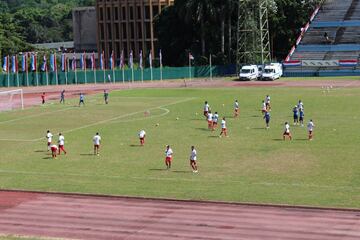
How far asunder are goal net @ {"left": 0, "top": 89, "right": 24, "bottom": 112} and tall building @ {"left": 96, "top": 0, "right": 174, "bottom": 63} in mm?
50176

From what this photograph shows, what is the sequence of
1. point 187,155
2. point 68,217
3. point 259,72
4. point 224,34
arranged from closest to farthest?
point 68,217 < point 187,155 < point 259,72 < point 224,34

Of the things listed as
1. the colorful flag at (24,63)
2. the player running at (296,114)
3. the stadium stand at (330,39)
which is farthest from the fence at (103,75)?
the player running at (296,114)

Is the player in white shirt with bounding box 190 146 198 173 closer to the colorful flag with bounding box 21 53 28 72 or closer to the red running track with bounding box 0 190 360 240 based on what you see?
the red running track with bounding box 0 190 360 240

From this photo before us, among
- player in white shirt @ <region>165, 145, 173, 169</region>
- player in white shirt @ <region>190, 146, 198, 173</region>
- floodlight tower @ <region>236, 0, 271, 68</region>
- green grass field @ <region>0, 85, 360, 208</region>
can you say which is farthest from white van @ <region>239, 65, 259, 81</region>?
player in white shirt @ <region>190, 146, 198, 173</region>

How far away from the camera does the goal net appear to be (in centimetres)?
7174

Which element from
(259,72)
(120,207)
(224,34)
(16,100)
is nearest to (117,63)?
(224,34)

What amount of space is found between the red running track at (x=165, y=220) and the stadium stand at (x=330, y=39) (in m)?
72.6

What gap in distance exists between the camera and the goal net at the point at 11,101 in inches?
2824

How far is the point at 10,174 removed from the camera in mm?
37125

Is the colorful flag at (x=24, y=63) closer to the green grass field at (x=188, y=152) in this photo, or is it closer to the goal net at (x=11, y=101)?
the goal net at (x=11, y=101)

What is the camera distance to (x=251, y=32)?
103 meters

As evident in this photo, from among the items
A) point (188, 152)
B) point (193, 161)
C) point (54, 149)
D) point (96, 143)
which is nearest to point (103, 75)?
point (96, 143)

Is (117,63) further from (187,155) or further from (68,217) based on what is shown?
(68,217)

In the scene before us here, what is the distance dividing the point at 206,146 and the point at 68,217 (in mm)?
16709
